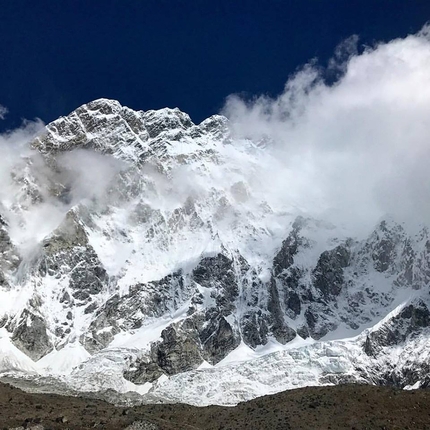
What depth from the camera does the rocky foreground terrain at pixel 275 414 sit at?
82875 mm

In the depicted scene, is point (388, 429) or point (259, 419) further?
point (259, 419)

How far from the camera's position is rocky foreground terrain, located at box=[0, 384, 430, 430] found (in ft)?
272

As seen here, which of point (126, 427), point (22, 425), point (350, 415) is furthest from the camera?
point (350, 415)

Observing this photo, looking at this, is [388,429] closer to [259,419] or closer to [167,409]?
[259,419]

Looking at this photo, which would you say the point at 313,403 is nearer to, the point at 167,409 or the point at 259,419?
the point at 259,419

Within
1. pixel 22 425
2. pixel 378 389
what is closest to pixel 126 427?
pixel 22 425

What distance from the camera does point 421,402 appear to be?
9375cm

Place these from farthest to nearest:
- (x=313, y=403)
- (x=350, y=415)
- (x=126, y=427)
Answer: (x=313, y=403) → (x=350, y=415) → (x=126, y=427)

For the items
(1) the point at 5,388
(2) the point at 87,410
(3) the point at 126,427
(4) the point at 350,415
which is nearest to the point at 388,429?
(4) the point at 350,415

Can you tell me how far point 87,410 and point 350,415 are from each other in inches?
1571

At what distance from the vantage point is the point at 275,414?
9775cm

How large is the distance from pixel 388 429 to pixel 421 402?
11117mm

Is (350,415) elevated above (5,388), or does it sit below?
below

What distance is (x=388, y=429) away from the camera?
281ft
